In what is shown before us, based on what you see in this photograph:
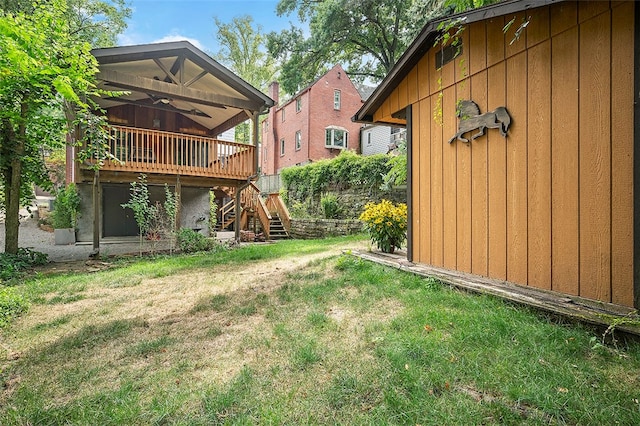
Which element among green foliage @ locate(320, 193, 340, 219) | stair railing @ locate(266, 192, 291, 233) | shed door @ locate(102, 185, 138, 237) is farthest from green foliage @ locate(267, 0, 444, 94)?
shed door @ locate(102, 185, 138, 237)

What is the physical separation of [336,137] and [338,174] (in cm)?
921

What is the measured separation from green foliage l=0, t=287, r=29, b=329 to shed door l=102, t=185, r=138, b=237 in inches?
312

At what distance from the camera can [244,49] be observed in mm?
24875

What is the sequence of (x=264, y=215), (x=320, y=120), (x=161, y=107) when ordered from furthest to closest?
1. (x=320, y=120)
2. (x=264, y=215)
3. (x=161, y=107)

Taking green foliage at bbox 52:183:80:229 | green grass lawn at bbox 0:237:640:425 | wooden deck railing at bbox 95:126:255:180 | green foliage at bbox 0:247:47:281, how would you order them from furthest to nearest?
green foliage at bbox 52:183:80:229
wooden deck railing at bbox 95:126:255:180
green foliage at bbox 0:247:47:281
green grass lawn at bbox 0:237:640:425

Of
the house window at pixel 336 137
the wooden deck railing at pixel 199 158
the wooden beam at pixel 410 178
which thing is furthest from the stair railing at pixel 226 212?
the wooden beam at pixel 410 178

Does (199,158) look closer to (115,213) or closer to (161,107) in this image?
(161,107)

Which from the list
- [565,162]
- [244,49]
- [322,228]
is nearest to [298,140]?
[244,49]

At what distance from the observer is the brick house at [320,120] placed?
67.9ft

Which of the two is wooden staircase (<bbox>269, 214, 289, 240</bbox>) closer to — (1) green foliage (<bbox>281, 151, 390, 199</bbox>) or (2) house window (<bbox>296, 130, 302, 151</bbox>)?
(1) green foliage (<bbox>281, 151, 390, 199</bbox>)

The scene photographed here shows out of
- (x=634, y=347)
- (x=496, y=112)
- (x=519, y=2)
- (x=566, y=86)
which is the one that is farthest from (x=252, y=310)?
(x=519, y=2)

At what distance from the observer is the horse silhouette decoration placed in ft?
12.3

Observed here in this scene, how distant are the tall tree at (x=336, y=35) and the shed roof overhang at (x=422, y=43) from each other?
1293cm

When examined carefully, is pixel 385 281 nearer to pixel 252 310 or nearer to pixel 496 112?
pixel 252 310
